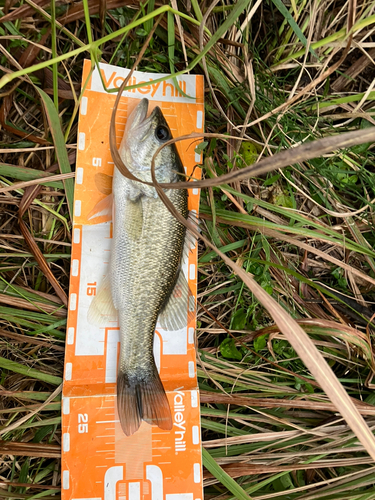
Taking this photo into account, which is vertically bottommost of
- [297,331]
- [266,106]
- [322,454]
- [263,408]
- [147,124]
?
[322,454]

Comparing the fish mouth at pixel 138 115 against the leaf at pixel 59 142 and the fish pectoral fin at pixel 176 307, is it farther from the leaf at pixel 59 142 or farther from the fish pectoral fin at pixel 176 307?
the fish pectoral fin at pixel 176 307

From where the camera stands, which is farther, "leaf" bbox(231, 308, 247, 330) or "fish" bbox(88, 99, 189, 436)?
"leaf" bbox(231, 308, 247, 330)

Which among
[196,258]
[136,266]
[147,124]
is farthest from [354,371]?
[147,124]

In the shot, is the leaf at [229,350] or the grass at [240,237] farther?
the leaf at [229,350]

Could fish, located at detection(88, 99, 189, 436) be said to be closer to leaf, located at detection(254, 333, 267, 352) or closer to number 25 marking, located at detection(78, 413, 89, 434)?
number 25 marking, located at detection(78, 413, 89, 434)

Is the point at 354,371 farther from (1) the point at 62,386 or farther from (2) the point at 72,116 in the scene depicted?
(2) the point at 72,116

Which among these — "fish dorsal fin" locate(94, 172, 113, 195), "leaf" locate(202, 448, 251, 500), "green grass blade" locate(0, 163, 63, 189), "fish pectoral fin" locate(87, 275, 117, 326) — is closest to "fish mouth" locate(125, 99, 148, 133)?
"fish dorsal fin" locate(94, 172, 113, 195)

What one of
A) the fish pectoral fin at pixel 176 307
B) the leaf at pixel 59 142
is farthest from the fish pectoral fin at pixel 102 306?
the leaf at pixel 59 142
